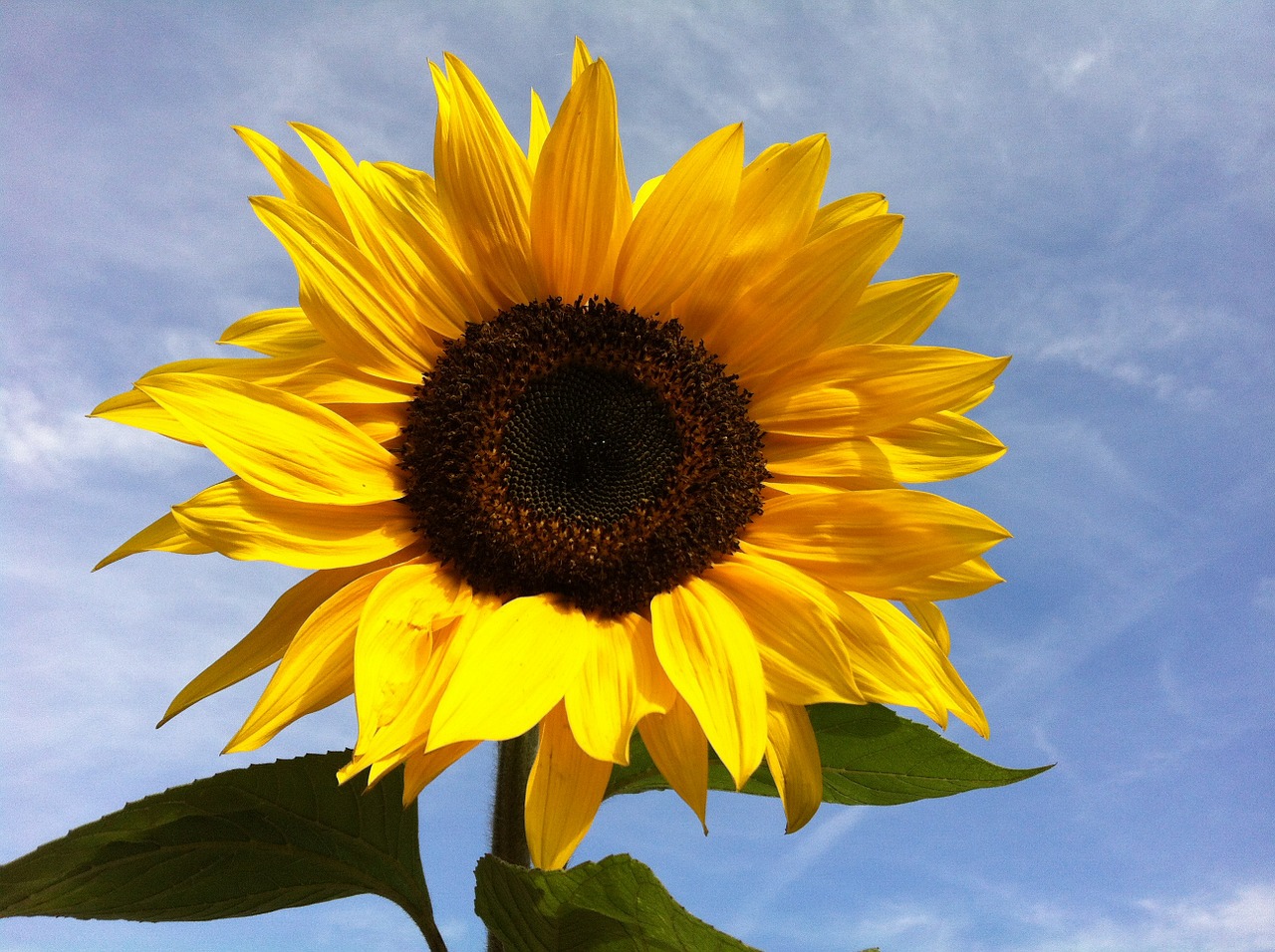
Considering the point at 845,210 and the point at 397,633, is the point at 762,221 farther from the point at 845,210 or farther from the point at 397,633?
the point at 397,633

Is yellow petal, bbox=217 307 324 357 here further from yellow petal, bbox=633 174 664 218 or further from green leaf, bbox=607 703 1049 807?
green leaf, bbox=607 703 1049 807

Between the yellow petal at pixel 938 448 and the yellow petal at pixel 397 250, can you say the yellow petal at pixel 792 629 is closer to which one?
the yellow petal at pixel 938 448

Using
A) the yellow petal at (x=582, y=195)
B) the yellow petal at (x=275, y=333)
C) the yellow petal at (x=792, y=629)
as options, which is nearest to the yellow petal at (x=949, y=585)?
the yellow petal at (x=792, y=629)

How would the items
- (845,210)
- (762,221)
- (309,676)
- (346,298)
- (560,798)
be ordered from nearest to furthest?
(560,798) < (309,676) < (346,298) < (762,221) < (845,210)

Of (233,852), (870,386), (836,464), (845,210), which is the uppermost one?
(845,210)

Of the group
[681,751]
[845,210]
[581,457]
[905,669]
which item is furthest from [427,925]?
[845,210]

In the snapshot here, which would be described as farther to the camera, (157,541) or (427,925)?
(427,925)
